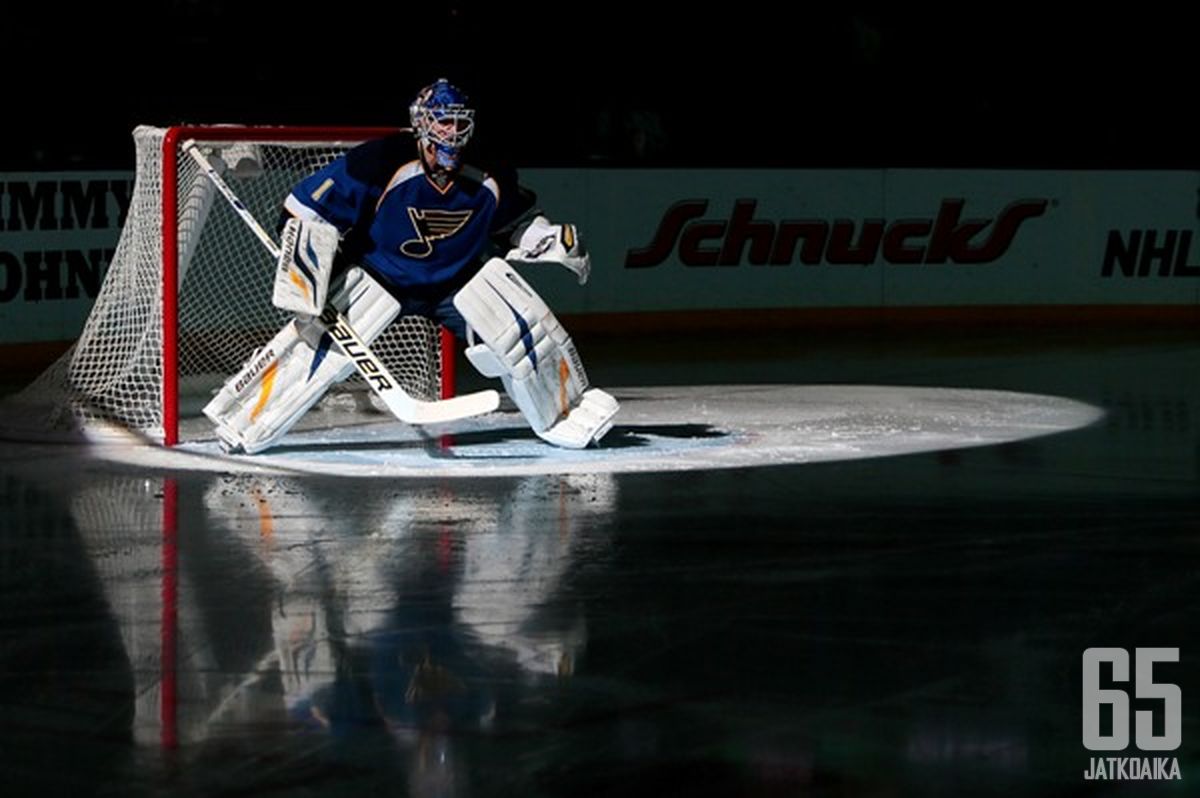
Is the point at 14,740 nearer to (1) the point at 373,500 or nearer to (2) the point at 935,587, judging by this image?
(2) the point at 935,587

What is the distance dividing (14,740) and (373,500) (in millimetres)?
2911

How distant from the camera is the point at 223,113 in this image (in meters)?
13.5

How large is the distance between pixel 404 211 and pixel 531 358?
662 mm

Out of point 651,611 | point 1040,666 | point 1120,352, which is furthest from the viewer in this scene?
point 1120,352

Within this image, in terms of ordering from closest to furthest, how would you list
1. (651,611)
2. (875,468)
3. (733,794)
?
(733,794)
(651,611)
(875,468)

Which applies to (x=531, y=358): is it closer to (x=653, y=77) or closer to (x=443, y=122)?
(x=443, y=122)

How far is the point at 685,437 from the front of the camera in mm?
8680

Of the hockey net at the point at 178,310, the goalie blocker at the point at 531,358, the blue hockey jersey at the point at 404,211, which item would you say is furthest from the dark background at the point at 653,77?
the goalie blocker at the point at 531,358

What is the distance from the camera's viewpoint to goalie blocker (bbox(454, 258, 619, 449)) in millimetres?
8117

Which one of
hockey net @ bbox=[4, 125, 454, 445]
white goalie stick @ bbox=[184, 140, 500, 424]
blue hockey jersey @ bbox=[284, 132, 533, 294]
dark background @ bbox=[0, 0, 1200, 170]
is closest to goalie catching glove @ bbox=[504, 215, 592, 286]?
blue hockey jersey @ bbox=[284, 132, 533, 294]

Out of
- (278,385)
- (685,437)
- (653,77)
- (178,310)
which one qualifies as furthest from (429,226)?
(653,77)

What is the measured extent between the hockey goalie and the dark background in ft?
14.6

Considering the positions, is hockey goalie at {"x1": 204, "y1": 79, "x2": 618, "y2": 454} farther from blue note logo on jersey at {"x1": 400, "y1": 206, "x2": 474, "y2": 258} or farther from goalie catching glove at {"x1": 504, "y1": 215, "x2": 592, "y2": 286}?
goalie catching glove at {"x1": 504, "y1": 215, "x2": 592, "y2": 286}

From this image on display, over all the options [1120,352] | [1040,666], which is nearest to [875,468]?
[1040,666]
